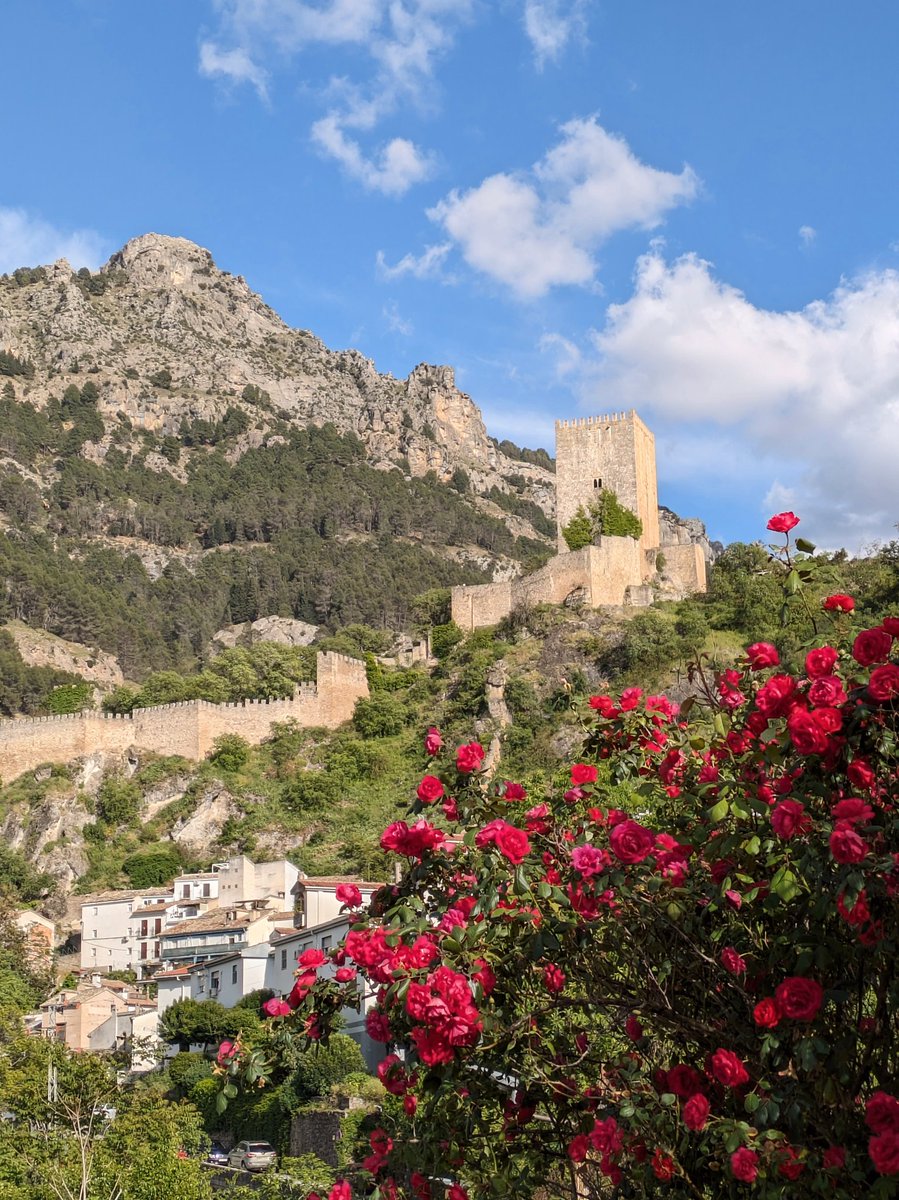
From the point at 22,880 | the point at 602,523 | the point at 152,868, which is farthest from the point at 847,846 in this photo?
the point at 602,523

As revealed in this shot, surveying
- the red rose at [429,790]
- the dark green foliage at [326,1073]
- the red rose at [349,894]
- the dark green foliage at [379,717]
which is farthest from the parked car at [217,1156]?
the dark green foliage at [379,717]

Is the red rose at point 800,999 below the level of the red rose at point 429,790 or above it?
below

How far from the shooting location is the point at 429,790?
22.4 feet

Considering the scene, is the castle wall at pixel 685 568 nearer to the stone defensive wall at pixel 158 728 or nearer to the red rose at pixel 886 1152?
the stone defensive wall at pixel 158 728

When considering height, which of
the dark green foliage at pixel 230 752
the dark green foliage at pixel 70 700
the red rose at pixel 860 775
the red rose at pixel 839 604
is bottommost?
the red rose at pixel 860 775

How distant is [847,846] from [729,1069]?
112 cm

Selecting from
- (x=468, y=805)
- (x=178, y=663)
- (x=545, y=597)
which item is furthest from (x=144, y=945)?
(x=178, y=663)

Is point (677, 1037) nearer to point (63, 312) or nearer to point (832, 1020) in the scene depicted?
point (832, 1020)

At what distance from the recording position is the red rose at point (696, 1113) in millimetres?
5750

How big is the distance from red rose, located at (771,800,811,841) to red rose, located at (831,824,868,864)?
12.7 inches

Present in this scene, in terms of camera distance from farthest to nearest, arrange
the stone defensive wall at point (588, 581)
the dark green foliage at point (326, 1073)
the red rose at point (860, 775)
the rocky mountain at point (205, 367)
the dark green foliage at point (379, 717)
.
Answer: the rocky mountain at point (205, 367), the stone defensive wall at point (588, 581), the dark green foliage at point (379, 717), the dark green foliage at point (326, 1073), the red rose at point (860, 775)

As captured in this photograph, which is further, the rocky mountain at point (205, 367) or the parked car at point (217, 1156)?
the rocky mountain at point (205, 367)

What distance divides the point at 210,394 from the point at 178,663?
179 ft

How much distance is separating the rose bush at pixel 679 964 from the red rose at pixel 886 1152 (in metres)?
0.01
